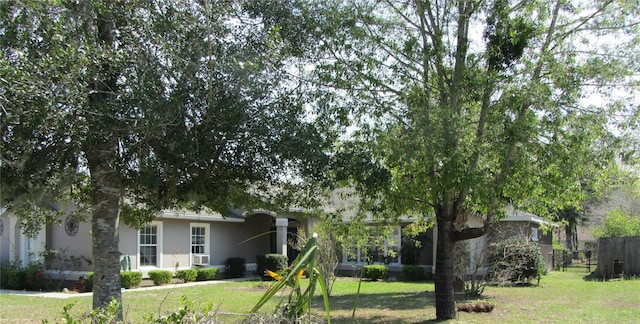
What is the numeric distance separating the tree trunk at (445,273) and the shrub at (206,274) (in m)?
11.9

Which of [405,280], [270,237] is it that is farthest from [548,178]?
[270,237]

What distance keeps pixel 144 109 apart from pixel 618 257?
22035mm

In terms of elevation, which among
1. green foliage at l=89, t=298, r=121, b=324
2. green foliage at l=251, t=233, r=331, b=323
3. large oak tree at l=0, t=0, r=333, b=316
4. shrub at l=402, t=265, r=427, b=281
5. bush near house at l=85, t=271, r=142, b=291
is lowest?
shrub at l=402, t=265, r=427, b=281

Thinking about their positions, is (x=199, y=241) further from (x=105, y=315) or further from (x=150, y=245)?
(x=105, y=315)

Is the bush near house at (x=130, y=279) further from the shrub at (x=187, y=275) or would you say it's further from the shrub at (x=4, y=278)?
the shrub at (x=4, y=278)

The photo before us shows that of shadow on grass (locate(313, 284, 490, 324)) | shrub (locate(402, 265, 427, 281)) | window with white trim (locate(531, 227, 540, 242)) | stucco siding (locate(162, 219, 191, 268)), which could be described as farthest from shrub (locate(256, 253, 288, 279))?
window with white trim (locate(531, 227, 540, 242))

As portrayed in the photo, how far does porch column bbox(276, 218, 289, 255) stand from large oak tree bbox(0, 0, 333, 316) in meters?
14.4

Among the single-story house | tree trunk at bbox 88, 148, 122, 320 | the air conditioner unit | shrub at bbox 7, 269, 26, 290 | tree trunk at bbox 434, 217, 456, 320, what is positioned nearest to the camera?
tree trunk at bbox 88, 148, 122, 320

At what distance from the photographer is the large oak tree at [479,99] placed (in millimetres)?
9734

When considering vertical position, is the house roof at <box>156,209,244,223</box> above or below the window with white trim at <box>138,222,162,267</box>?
above

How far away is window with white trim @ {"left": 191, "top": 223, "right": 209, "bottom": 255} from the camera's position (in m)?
22.7

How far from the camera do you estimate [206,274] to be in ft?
72.2

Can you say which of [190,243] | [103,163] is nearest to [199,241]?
[190,243]

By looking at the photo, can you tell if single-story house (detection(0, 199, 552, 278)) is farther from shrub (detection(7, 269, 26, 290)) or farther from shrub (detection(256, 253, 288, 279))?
shrub (detection(256, 253, 288, 279))
